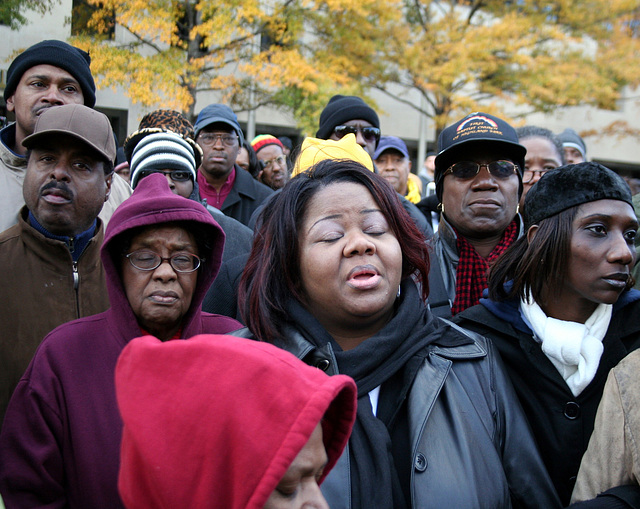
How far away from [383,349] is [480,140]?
5.11 feet

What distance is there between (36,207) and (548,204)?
2208 mm

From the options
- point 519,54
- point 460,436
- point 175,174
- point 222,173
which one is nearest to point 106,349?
point 460,436

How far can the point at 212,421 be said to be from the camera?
4.46 feet

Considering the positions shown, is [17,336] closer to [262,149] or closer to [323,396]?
[323,396]

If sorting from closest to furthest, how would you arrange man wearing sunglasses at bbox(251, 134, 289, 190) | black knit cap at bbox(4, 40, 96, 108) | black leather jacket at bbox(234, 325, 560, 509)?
black leather jacket at bbox(234, 325, 560, 509)
black knit cap at bbox(4, 40, 96, 108)
man wearing sunglasses at bbox(251, 134, 289, 190)

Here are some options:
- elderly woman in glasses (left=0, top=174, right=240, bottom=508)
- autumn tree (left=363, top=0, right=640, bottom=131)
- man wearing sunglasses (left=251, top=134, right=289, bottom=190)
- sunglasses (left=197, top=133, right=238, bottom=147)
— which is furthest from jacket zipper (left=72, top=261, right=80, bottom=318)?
autumn tree (left=363, top=0, right=640, bottom=131)

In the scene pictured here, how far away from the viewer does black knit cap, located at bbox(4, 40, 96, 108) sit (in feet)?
11.6

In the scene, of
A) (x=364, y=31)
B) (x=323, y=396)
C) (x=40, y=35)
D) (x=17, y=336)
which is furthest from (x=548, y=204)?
(x=364, y=31)

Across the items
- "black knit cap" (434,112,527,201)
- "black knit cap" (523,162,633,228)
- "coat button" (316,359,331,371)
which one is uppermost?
"black knit cap" (434,112,527,201)

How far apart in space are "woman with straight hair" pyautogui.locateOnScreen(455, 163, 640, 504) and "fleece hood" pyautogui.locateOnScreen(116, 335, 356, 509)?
1.18 m

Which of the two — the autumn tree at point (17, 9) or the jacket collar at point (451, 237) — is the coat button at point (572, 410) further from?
the autumn tree at point (17, 9)

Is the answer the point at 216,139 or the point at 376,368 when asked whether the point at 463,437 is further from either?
the point at 216,139

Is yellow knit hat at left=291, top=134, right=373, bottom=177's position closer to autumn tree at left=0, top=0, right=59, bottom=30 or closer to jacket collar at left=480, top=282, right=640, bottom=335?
jacket collar at left=480, top=282, right=640, bottom=335

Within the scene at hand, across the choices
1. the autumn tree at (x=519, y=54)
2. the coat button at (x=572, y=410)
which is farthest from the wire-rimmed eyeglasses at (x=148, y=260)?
the autumn tree at (x=519, y=54)
